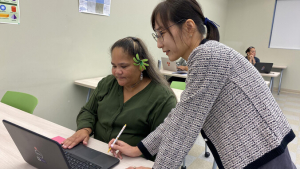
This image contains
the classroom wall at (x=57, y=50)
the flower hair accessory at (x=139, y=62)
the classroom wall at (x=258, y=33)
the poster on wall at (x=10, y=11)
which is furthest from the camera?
the classroom wall at (x=258, y=33)

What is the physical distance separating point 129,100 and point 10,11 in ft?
4.77

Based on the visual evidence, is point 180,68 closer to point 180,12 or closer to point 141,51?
point 141,51

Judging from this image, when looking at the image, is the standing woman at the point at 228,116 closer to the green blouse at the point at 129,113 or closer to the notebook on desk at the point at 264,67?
the green blouse at the point at 129,113

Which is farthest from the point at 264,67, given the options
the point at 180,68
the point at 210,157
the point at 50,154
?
the point at 50,154

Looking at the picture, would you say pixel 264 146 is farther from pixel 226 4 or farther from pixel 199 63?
pixel 226 4

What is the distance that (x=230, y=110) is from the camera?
671 millimetres

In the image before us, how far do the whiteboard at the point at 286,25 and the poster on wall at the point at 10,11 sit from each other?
6.42 meters

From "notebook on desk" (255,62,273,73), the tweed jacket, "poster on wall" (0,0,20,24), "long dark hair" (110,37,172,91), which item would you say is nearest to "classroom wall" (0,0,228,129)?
"poster on wall" (0,0,20,24)

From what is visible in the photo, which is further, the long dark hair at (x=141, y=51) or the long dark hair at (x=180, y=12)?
the long dark hair at (x=141, y=51)

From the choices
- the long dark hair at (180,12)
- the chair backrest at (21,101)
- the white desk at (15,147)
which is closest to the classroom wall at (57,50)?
the chair backrest at (21,101)

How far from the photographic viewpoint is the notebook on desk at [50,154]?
2.27 feet

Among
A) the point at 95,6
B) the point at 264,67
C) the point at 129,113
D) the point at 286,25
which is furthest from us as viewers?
the point at 286,25

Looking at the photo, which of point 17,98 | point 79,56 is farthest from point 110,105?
point 79,56

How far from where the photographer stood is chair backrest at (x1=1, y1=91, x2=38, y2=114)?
168cm
